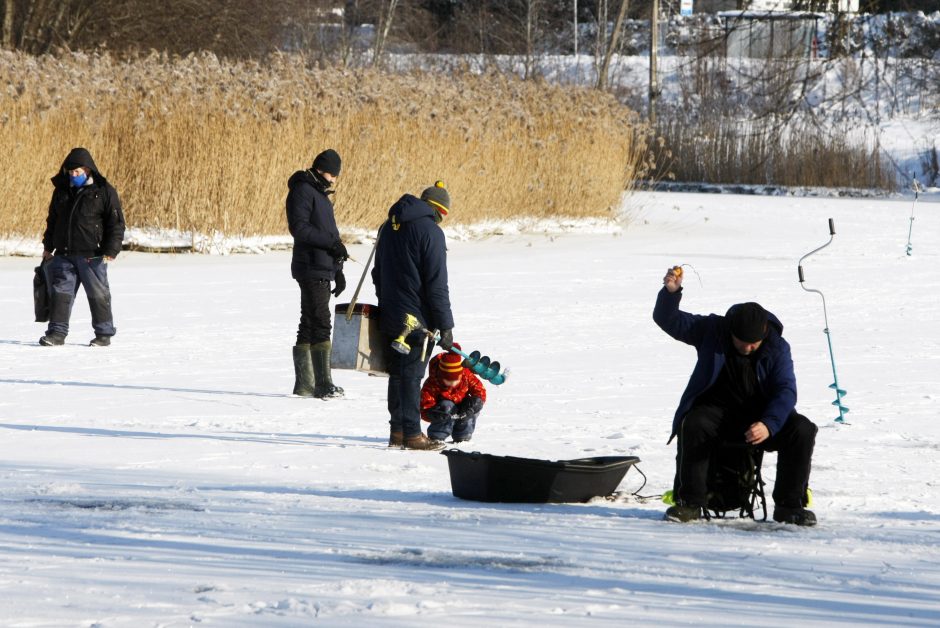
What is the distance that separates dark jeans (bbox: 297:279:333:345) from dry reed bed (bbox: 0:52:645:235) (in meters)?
10.6

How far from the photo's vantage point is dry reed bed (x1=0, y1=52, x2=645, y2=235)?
19.6 meters

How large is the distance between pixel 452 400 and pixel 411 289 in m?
0.73

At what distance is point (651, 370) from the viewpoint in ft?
36.9

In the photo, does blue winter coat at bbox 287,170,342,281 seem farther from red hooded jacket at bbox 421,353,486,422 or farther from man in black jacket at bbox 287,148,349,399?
red hooded jacket at bbox 421,353,486,422

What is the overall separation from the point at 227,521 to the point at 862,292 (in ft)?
37.9

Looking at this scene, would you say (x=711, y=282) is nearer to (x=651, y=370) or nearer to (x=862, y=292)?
(x=862, y=292)

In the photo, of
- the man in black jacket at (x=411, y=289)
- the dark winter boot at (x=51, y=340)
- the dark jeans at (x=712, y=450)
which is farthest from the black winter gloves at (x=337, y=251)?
the dark jeans at (x=712, y=450)

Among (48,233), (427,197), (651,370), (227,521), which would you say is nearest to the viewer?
(227,521)

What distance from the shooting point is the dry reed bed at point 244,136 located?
19594 mm

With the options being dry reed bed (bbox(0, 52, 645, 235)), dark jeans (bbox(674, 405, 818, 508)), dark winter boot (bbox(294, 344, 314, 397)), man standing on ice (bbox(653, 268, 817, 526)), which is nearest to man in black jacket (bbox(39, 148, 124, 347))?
dark winter boot (bbox(294, 344, 314, 397))

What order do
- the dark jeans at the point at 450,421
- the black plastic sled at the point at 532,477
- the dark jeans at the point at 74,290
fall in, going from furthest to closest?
1. the dark jeans at the point at 74,290
2. the dark jeans at the point at 450,421
3. the black plastic sled at the point at 532,477

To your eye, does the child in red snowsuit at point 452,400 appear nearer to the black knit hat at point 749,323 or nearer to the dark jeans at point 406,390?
the dark jeans at point 406,390

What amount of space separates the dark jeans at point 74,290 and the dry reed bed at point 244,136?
294 inches

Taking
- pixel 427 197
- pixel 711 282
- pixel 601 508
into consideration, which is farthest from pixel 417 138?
pixel 601 508
